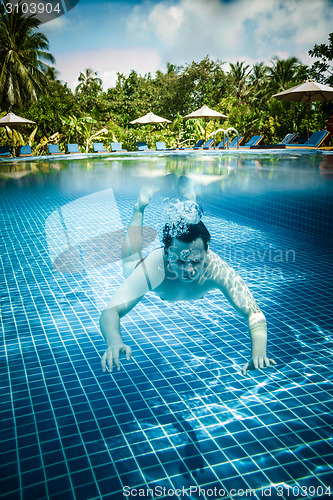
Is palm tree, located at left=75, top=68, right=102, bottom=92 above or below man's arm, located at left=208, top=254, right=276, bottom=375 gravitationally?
above

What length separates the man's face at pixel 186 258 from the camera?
86.6 inches

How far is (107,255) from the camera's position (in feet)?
16.2

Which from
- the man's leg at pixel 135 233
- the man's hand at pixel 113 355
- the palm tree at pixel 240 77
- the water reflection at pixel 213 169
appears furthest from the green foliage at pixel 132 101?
the man's hand at pixel 113 355

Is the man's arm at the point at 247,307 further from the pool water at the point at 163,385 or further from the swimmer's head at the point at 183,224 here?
the pool water at the point at 163,385

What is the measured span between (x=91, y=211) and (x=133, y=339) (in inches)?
198

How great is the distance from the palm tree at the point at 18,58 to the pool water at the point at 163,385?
20.3 meters

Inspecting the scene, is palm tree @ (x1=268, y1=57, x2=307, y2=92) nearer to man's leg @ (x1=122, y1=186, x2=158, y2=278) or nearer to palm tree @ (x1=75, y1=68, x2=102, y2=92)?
palm tree @ (x1=75, y1=68, x2=102, y2=92)

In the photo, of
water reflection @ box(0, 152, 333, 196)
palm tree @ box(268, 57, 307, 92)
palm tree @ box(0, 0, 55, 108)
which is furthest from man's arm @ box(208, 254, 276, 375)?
palm tree @ box(268, 57, 307, 92)

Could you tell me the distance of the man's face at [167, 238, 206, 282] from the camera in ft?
7.22

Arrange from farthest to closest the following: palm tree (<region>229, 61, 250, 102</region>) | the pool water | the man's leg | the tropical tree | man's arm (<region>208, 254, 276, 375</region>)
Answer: palm tree (<region>229, 61, 250, 102</region>) → the tropical tree → the man's leg → man's arm (<region>208, 254, 276, 375</region>) → the pool water

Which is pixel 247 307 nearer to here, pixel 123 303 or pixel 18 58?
pixel 123 303

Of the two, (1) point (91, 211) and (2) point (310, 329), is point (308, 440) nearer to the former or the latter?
(2) point (310, 329)

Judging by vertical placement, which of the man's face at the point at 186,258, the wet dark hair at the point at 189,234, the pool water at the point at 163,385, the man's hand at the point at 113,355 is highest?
the wet dark hair at the point at 189,234

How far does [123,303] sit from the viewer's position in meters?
2.15
